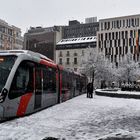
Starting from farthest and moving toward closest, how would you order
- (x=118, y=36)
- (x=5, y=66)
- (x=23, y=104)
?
(x=118, y=36), (x=23, y=104), (x=5, y=66)

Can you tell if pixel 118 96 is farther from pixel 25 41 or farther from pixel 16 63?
pixel 25 41

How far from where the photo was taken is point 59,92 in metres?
23.9

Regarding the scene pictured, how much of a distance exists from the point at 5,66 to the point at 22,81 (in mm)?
1004

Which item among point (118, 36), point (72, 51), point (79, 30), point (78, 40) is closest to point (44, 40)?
point (78, 40)

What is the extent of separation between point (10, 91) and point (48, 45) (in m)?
119

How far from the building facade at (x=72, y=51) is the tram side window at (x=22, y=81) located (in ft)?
347

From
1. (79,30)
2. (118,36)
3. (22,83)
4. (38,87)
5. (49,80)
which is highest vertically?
(79,30)

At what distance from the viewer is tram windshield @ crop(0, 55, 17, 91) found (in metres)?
14.3

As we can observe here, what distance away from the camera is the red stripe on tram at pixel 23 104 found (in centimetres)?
1493

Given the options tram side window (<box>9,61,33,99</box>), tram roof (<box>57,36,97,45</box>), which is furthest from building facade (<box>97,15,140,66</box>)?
tram side window (<box>9,61,33,99</box>)

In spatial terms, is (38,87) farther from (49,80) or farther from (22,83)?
(49,80)

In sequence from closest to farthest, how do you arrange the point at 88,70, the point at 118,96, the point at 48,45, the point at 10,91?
the point at 10,91, the point at 118,96, the point at 88,70, the point at 48,45

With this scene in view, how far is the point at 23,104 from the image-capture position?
15.2m

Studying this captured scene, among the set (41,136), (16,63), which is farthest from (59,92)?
(41,136)
